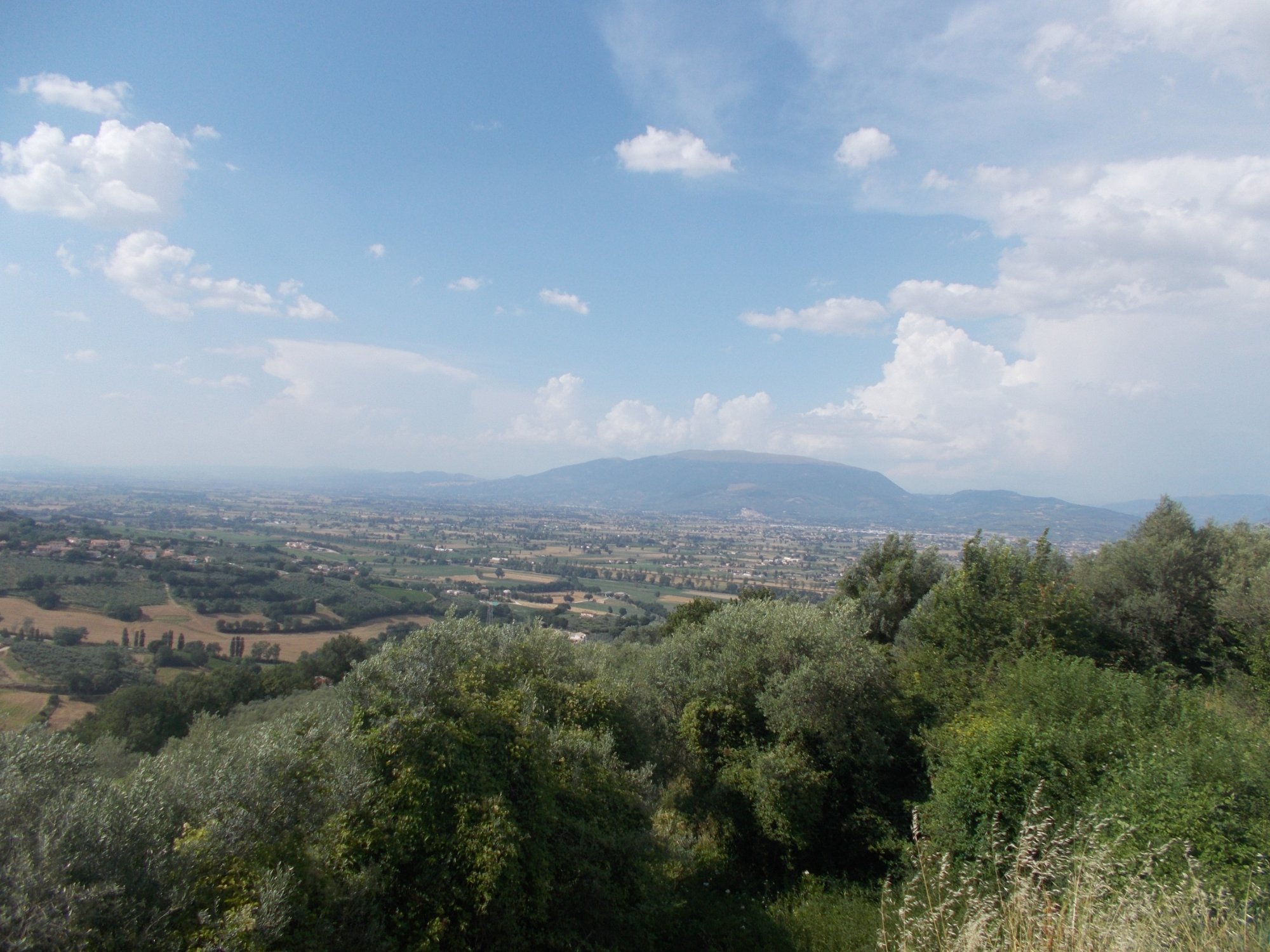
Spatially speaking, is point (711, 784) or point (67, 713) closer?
point (711, 784)

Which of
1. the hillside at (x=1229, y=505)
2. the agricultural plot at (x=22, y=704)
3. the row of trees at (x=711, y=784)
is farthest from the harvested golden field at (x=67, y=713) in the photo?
the hillside at (x=1229, y=505)

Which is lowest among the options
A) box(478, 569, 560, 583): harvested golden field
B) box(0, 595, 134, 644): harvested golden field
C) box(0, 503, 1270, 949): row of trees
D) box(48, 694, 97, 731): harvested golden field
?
box(478, 569, 560, 583): harvested golden field

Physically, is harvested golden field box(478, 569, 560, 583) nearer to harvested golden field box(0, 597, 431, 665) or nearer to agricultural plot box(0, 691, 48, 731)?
harvested golden field box(0, 597, 431, 665)

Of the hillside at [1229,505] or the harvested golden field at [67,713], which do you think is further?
the hillside at [1229,505]

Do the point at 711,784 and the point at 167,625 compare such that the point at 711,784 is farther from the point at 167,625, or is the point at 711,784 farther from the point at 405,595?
the point at 405,595

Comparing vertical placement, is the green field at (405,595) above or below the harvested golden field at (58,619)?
below

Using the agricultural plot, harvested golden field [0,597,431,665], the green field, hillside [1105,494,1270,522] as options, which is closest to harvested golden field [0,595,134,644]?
harvested golden field [0,597,431,665]

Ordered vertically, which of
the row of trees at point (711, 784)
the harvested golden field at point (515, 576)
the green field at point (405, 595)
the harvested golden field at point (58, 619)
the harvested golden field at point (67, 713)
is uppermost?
the row of trees at point (711, 784)

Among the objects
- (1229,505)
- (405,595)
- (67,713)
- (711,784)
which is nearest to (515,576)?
(405,595)

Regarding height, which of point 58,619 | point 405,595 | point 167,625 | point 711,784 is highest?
point 711,784

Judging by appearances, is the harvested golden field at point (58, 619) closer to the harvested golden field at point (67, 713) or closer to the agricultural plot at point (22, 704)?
the agricultural plot at point (22, 704)

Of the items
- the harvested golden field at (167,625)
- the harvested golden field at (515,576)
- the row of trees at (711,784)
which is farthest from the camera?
the harvested golden field at (515,576)

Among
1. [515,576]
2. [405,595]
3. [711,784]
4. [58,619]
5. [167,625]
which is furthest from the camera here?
[515,576]

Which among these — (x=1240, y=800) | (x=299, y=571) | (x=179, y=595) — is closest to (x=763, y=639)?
(x=1240, y=800)
